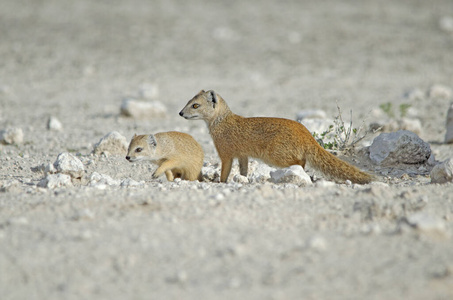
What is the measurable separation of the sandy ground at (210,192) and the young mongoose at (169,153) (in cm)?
23

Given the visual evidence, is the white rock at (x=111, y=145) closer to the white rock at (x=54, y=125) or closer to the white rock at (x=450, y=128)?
the white rock at (x=54, y=125)

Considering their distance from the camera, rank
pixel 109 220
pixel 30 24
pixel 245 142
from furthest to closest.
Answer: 1. pixel 30 24
2. pixel 245 142
3. pixel 109 220

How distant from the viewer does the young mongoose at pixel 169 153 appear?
545cm

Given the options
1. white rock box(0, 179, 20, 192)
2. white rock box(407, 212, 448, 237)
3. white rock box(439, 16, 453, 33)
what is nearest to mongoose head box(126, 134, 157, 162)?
white rock box(0, 179, 20, 192)

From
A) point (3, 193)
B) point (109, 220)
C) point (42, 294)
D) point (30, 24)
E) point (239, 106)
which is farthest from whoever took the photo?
point (30, 24)

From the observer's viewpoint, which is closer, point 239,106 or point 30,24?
point 239,106

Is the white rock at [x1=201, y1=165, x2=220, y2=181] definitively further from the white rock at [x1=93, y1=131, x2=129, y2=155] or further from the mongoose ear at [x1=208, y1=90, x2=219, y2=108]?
the white rock at [x1=93, y1=131, x2=129, y2=155]

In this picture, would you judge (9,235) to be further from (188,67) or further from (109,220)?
(188,67)

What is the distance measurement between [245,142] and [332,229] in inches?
87.9

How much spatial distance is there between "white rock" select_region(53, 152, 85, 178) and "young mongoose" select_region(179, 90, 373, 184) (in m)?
1.32

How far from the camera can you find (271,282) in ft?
8.38

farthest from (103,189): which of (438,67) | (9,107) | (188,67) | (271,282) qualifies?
(438,67)

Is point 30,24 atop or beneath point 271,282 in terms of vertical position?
atop

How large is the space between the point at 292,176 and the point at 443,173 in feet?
3.95
